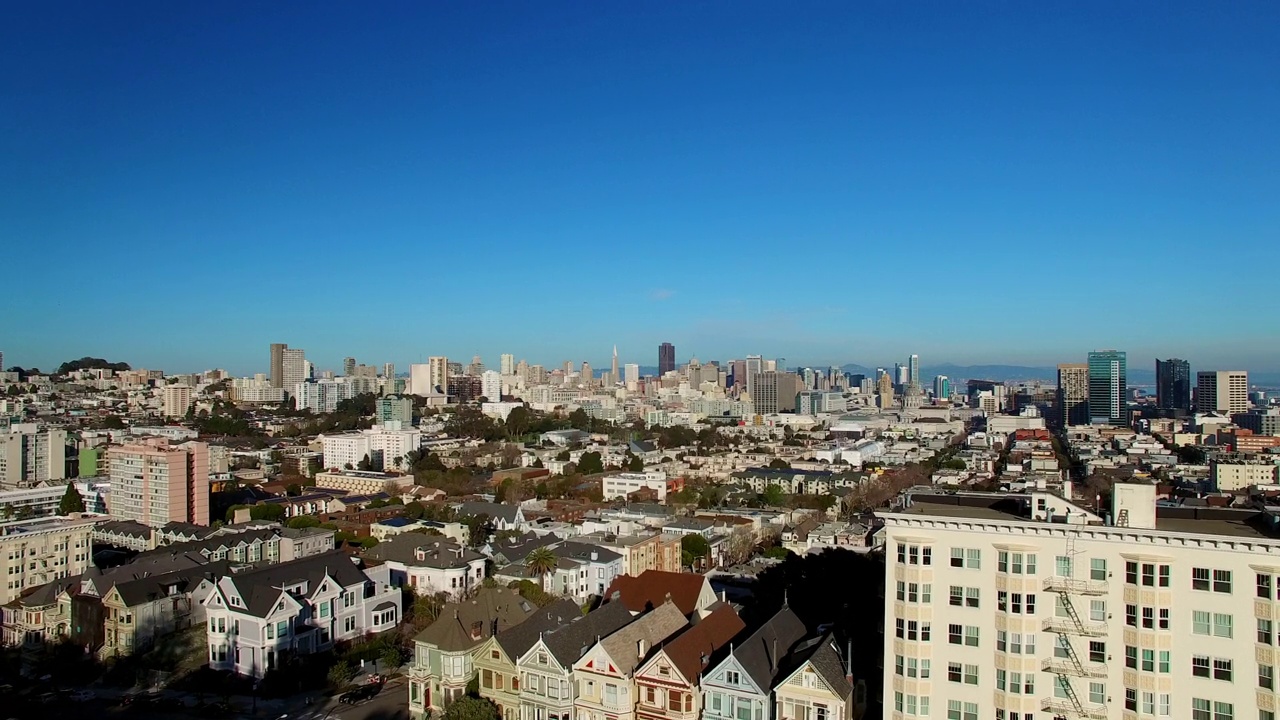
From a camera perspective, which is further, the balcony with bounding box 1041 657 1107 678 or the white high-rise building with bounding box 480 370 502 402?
the white high-rise building with bounding box 480 370 502 402

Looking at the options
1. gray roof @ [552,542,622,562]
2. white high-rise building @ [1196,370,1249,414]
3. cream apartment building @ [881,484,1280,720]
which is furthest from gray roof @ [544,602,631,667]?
white high-rise building @ [1196,370,1249,414]

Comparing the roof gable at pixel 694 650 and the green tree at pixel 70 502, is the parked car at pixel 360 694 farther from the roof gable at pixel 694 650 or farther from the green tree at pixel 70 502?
the green tree at pixel 70 502

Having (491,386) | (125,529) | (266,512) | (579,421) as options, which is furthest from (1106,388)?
(125,529)

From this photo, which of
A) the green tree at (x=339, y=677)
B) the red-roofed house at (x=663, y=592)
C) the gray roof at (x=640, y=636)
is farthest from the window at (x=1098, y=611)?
the green tree at (x=339, y=677)

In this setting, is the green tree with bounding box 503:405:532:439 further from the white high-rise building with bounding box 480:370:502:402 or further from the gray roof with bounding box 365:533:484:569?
the gray roof with bounding box 365:533:484:569

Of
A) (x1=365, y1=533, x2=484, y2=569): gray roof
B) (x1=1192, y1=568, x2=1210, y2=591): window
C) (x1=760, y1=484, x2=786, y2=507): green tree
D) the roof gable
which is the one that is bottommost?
(x1=760, y1=484, x2=786, y2=507): green tree

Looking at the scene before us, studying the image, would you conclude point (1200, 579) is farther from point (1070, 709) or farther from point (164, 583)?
point (164, 583)
